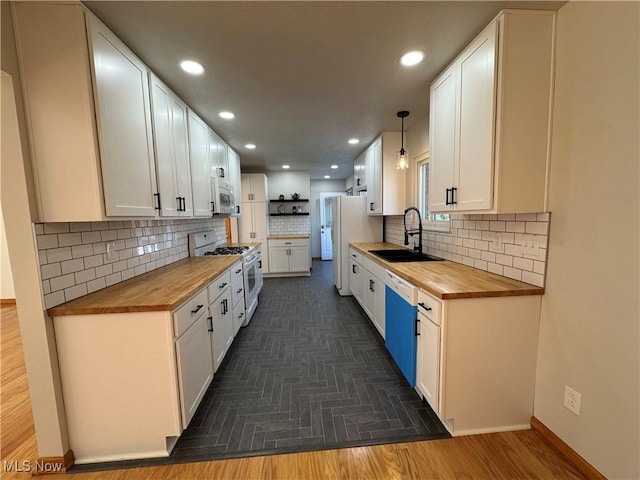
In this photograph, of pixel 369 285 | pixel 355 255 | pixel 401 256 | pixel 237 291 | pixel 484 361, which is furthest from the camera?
pixel 355 255

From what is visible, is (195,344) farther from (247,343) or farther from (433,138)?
(433,138)

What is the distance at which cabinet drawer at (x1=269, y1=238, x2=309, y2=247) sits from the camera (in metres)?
6.06

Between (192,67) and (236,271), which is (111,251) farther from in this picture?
(192,67)

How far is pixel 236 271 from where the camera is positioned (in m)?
2.99

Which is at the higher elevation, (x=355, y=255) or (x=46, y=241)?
(x=46, y=241)

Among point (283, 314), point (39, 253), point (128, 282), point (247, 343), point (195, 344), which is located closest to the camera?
point (39, 253)

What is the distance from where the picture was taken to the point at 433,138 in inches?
88.8

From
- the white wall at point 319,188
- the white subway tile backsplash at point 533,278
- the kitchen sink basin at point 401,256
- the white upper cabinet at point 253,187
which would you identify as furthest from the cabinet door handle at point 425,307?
the white wall at point 319,188

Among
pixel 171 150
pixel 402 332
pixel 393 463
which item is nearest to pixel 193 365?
pixel 393 463

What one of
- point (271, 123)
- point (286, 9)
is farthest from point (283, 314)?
point (286, 9)

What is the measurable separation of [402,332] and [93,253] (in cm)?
233

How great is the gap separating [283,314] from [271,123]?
2.56 m

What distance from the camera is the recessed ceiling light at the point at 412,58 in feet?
5.96

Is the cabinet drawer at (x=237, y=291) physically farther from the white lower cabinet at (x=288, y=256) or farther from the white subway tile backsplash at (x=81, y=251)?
the white lower cabinet at (x=288, y=256)
